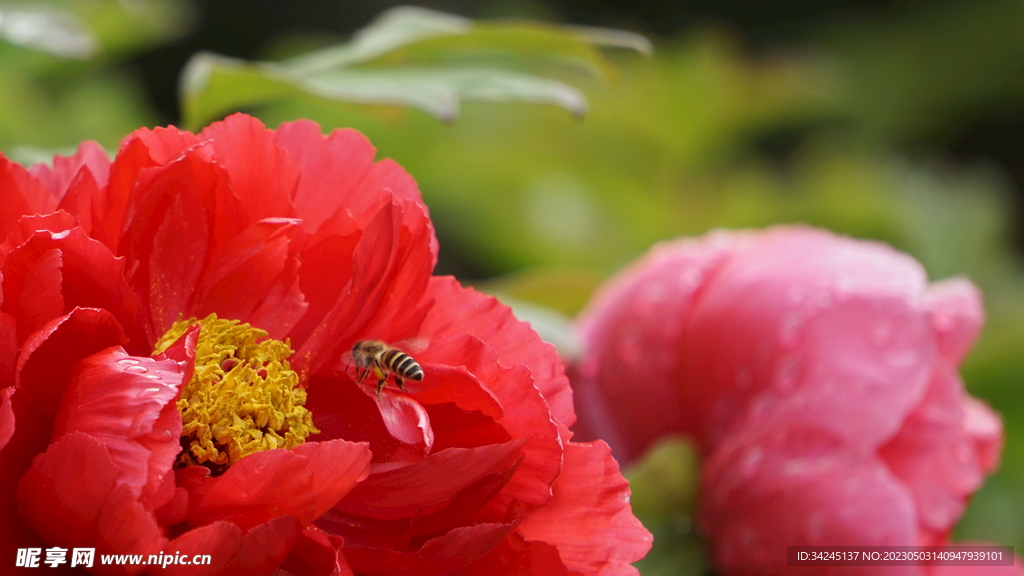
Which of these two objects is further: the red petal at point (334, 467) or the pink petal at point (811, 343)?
the pink petal at point (811, 343)

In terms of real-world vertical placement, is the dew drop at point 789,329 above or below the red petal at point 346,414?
below

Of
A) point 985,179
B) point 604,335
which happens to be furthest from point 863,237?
point 604,335

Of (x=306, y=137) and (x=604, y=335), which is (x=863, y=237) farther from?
(x=306, y=137)

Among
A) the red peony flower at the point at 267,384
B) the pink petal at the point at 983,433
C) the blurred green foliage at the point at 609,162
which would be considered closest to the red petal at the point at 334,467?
the red peony flower at the point at 267,384

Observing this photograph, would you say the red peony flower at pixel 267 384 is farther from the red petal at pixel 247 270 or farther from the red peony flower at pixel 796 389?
the red peony flower at pixel 796 389

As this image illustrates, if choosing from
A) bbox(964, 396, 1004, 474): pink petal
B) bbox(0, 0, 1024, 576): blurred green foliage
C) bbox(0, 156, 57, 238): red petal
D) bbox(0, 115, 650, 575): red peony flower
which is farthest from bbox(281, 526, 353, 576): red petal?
bbox(964, 396, 1004, 474): pink petal

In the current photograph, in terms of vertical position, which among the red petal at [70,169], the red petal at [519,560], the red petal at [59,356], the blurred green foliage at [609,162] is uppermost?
the red petal at [70,169]

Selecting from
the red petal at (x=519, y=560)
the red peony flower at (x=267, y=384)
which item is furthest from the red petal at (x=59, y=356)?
the red petal at (x=519, y=560)
